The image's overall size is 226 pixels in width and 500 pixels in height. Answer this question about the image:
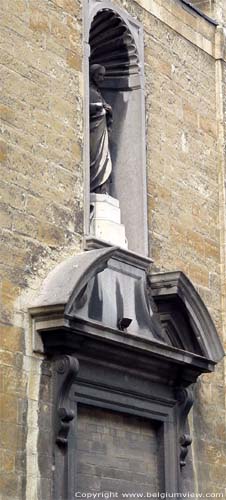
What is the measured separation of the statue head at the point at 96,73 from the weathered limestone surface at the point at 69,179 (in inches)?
20.0

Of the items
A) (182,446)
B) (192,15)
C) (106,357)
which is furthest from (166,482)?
(192,15)

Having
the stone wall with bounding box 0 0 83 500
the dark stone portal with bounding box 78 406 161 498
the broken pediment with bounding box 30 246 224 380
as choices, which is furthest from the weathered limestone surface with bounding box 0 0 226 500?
the dark stone portal with bounding box 78 406 161 498

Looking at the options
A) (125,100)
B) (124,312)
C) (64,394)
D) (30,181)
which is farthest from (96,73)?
(64,394)

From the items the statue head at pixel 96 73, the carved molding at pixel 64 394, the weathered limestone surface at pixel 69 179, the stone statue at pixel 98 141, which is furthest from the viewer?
the statue head at pixel 96 73

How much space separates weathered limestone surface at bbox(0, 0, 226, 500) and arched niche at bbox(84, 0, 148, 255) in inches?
9.1

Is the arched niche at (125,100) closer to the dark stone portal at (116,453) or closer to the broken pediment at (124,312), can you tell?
the broken pediment at (124,312)

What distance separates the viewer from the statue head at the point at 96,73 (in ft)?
48.9

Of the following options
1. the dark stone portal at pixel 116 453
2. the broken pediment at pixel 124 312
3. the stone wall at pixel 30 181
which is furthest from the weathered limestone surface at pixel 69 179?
the dark stone portal at pixel 116 453

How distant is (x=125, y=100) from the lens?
15430mm

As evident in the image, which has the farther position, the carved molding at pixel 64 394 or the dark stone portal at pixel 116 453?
the dark stone portal at pixel 116 453

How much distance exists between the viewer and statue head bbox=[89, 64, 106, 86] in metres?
14.9

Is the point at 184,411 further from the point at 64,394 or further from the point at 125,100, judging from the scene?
the point at 125,100

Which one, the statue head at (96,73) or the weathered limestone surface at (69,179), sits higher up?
the statue head at (96,73)

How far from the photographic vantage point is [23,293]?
42.6 ft
